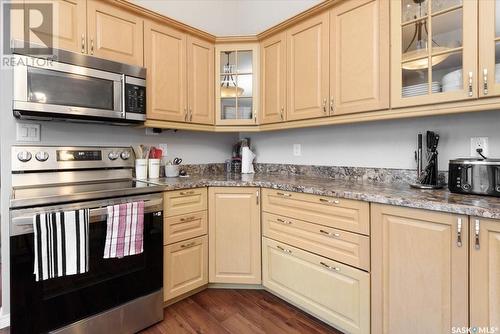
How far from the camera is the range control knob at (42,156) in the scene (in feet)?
5.45

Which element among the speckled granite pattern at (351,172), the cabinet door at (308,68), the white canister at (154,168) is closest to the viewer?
the speckled granite pattern at (351,172)

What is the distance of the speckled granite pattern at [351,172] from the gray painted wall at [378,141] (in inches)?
1.7

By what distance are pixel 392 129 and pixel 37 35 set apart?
236cm

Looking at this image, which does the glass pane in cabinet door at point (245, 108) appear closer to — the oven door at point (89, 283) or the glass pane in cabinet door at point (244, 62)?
the glass pane in cabinet door at point (244, 62)

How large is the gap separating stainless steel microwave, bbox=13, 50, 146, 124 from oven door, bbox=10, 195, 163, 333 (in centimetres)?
64

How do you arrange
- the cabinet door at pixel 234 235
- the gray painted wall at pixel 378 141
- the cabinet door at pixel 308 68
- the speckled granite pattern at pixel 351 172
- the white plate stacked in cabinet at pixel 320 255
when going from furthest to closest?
the cabinet door at pixel 234 235, the cabinet door at pixel 308 68, the speckled granite pattern at pixel 351 172, the gray painted wall at pixel 378 141, the white plate stacked in cabinet at pixel 320 255

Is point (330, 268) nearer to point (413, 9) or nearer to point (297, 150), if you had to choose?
point (297, 150)

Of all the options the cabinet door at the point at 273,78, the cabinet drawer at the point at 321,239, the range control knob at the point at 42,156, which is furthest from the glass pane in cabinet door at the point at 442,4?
the range control knob at the point at 42,156

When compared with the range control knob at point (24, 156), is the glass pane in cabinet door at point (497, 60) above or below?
Answer: above

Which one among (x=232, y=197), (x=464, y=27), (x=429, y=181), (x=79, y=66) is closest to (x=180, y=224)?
(x=232, y=197)

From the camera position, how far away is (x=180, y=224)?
1.83 meters

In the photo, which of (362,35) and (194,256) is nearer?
(362,35)

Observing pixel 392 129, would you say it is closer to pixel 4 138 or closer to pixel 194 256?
pixel 194 256

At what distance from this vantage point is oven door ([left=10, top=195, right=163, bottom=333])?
1184mm
